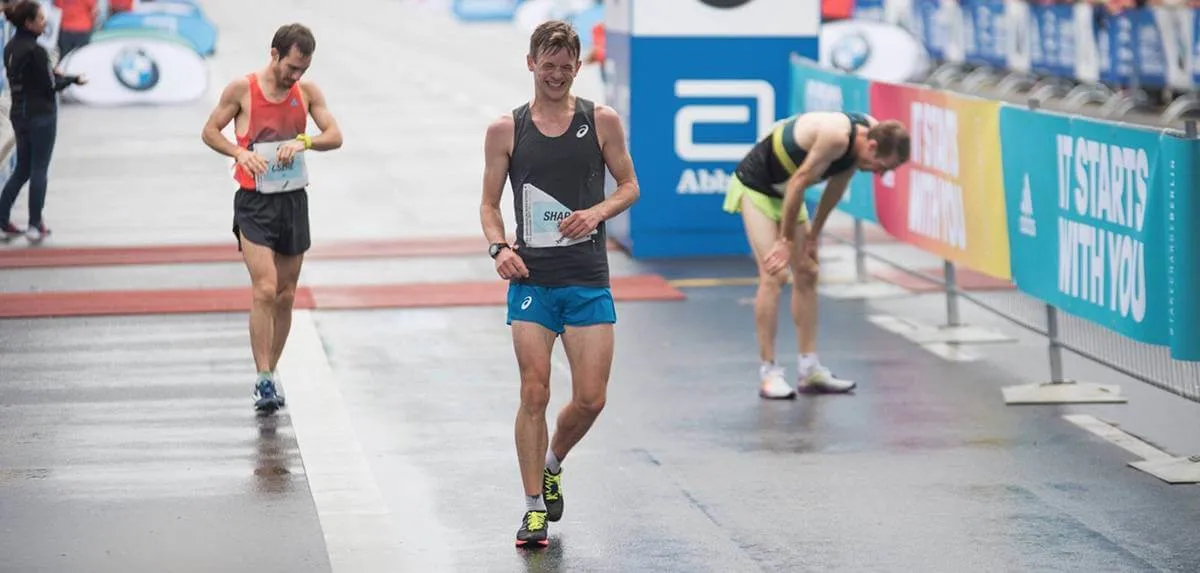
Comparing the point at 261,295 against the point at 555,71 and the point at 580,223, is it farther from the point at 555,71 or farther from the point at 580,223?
the point at 555,71

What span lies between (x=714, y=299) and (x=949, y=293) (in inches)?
78.0

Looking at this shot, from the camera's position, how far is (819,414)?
1111 cm

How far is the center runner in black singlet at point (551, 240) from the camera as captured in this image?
8.15 m

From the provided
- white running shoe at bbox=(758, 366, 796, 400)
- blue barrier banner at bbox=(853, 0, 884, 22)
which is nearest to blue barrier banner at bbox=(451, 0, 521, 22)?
blue barrier banner at bbox=(853, 0, 884, 22)

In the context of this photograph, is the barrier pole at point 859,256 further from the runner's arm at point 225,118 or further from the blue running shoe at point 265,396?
the runner's arm at point 225,118

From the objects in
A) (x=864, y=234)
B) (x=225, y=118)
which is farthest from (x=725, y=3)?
(x=225, y=118)

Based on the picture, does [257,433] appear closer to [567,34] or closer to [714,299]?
[567,34]

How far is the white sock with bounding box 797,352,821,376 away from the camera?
1170 cm

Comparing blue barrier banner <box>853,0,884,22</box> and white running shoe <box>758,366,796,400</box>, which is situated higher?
white running shoe <box>758,366,796,400</box>

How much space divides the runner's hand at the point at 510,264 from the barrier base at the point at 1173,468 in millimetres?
3314

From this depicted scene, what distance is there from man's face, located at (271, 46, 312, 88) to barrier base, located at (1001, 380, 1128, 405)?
4140 mm

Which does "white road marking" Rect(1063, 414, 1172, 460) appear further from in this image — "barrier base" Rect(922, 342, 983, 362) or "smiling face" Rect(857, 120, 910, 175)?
"barrier base" Rect(922, 342, 983, 362)

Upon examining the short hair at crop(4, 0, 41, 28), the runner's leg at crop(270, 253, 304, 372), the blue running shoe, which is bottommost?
the blue running shoe

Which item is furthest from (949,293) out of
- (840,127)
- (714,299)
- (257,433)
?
(257,433)
